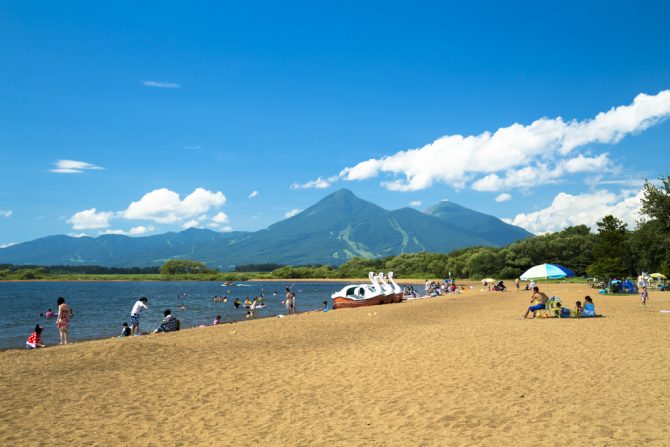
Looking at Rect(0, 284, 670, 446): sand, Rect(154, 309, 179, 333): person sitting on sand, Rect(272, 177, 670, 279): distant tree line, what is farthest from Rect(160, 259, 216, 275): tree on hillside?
Rect(0, 284, 670, 446): sand

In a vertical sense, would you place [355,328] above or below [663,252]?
below

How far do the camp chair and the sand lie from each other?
6.04 meters

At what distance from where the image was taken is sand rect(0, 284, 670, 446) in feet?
24.0

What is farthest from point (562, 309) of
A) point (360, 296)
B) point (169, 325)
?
point (169, 325)

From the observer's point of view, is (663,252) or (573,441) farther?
(663,252)

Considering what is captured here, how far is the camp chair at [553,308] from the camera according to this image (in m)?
23.2

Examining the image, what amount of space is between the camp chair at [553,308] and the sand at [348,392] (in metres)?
6.04

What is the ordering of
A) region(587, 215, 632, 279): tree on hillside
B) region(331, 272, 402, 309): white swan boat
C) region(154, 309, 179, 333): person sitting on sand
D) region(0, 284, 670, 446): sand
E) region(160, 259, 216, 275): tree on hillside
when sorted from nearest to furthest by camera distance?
1. region(0, 284, 670, 446): sand
2. region(154, 309, 179, 333): person sitting on sand
3. region(331, 272, 402, 309): white swan boat
4. region(587, 215, 632, 279): tree on hillside
5. region(160, 259, 216, 275): tree on hillside

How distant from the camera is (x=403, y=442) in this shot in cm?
696

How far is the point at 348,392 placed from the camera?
9.93 m

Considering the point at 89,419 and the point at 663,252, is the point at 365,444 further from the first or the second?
the point at 663,252

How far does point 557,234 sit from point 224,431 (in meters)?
126

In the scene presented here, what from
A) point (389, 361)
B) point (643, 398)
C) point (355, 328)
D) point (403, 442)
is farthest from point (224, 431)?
point (355, 328)

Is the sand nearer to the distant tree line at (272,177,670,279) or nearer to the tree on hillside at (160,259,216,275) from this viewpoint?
the distant tree line at (272,177,670,279)
